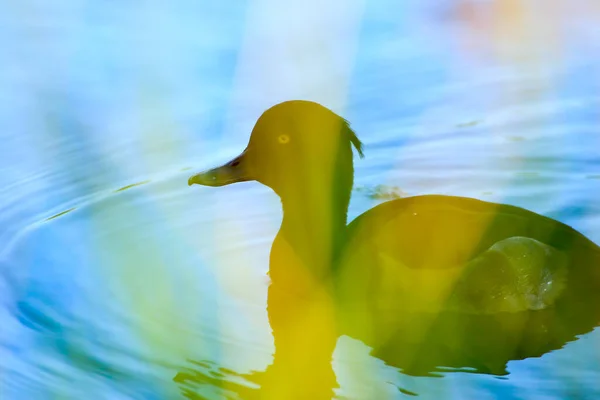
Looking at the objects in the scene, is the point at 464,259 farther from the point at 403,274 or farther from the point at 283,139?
the point at 283,139

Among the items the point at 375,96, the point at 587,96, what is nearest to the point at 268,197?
the point at 375,96

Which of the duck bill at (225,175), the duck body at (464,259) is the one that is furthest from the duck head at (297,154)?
the duck body at (464,259)

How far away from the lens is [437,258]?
383cm

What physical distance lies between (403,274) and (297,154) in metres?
0.73

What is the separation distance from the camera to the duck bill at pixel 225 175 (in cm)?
409

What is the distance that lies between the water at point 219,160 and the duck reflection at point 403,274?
0.12m

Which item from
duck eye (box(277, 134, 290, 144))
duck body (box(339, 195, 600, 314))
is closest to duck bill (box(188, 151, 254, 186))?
duck eye (box(277, 134, 290, 144))

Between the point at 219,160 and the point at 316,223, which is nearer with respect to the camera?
the point at 316,223

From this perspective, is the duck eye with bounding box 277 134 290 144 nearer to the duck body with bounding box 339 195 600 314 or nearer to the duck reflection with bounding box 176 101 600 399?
the duck reflection with bounding box 176 101 600 399

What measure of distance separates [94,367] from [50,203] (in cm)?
168

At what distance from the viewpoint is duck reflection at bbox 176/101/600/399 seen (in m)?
3.60

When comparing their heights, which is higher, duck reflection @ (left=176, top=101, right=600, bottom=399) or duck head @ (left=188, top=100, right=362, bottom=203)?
duck head @ (left=188, top=100, right=362, bottom=203)

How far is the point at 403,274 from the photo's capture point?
3.84 meters

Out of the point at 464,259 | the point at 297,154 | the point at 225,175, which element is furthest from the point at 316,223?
the point at 464,259
